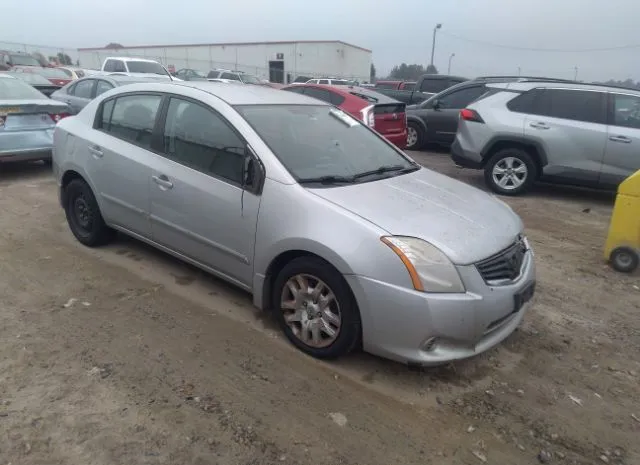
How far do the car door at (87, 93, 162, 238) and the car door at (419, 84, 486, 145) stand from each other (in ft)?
25.5

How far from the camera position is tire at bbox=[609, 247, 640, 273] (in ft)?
15.9

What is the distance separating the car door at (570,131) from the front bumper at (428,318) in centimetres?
520

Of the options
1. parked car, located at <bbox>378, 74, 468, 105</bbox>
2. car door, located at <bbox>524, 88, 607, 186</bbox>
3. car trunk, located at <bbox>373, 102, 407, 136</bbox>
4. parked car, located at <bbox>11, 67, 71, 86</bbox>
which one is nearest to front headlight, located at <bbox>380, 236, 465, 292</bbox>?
car door, located at <bbox>524, 88, 607, 186</bbox>

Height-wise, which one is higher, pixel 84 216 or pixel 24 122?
pixel 24 122

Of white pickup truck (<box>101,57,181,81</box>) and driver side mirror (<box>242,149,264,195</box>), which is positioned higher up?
white pickup truck (<box>101,57,181,81</box>)

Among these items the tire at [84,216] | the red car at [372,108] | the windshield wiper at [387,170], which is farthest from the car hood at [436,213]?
the red car at [372,108]

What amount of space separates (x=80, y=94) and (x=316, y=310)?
30.3ft

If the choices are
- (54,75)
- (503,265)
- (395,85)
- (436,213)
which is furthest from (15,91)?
(395,85)

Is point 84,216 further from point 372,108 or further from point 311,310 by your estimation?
point 372,108

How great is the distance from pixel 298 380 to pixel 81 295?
2.05 m

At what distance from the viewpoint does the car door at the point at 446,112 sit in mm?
Answer: 10625

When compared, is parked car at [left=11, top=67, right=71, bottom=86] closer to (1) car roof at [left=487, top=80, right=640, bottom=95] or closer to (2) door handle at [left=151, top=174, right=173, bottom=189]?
(1) car roof at [left=487, top=80, right=640, bottom=95]

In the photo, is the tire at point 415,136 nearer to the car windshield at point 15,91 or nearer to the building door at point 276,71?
the car windshield at point 15,91

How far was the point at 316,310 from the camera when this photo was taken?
320cm
